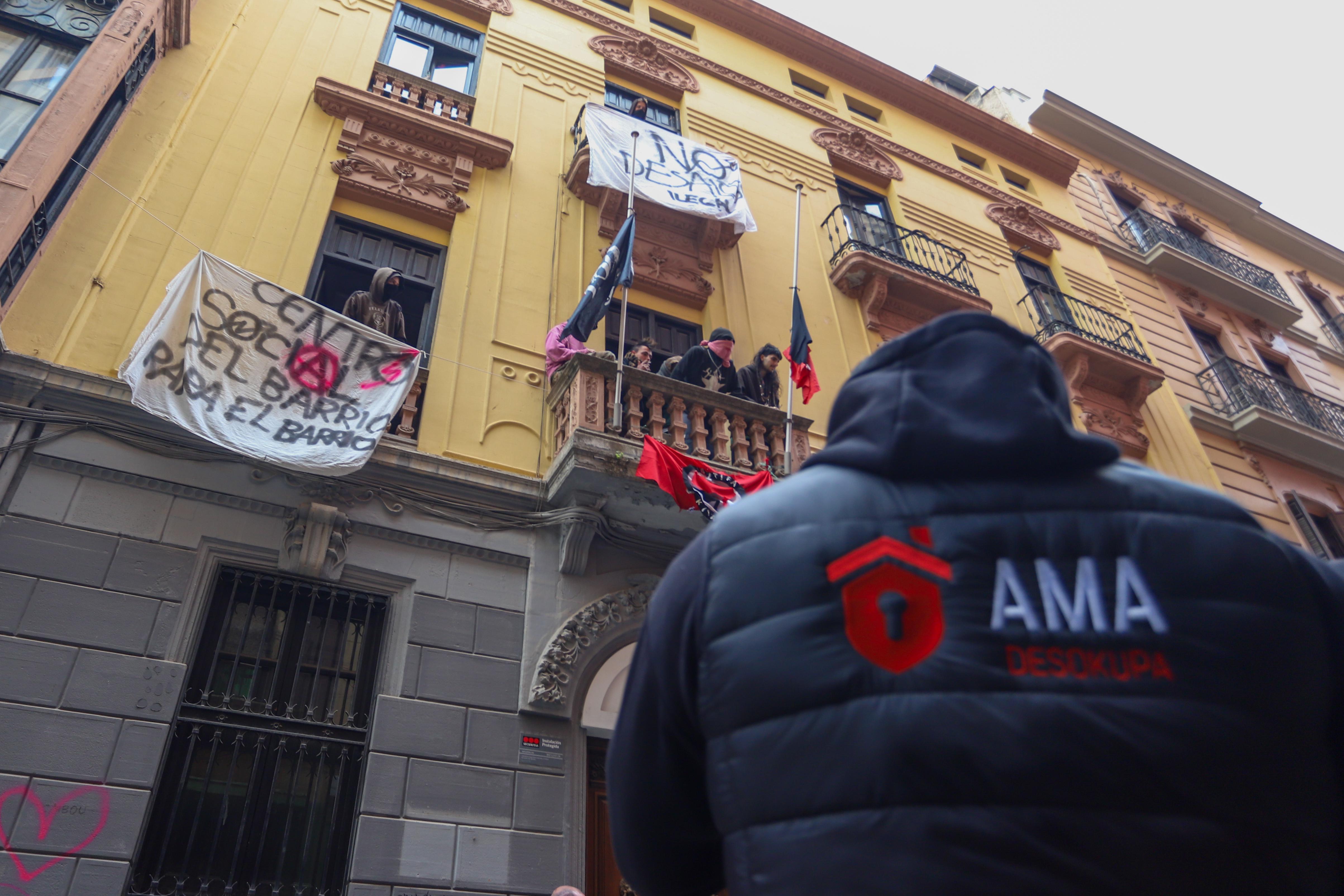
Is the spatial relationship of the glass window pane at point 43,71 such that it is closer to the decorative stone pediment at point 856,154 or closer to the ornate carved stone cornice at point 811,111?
the ornate carved stone cornice at point 811,111

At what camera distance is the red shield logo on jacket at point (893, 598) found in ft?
3.91

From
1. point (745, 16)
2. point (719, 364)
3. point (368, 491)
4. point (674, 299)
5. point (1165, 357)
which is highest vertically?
point (745, 16)

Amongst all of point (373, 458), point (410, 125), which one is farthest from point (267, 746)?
point (410, 125)

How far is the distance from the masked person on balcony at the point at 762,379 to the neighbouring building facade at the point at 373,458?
1.72 feet

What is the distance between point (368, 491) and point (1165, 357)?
48.9 feet

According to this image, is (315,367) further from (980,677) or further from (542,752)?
(980,677)

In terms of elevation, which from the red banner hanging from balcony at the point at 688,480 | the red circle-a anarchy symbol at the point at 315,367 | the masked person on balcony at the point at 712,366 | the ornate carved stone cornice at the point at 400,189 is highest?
the ornate carved stone cornice at the point at 400,189

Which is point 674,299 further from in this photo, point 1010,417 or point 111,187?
point 1010,417

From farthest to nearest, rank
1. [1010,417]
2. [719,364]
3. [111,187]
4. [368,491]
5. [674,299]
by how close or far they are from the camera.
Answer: [674,299]
[719,364]
[111,187]
[368,491]
[1010,417]

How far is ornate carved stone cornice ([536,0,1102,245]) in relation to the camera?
13.1 metres

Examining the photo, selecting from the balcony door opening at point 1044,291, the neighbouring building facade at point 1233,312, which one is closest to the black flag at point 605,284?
the balcony door opening at point 1044,291

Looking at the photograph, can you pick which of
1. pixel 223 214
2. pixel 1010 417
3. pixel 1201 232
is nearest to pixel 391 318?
pixel 223 214

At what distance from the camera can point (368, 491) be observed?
6.91 m

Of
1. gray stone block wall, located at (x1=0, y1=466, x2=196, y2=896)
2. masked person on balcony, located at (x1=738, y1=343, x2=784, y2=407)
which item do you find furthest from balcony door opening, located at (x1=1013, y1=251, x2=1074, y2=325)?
gray stone block wall, located at (x1=0, y1=466, x2=196, y2=896)
